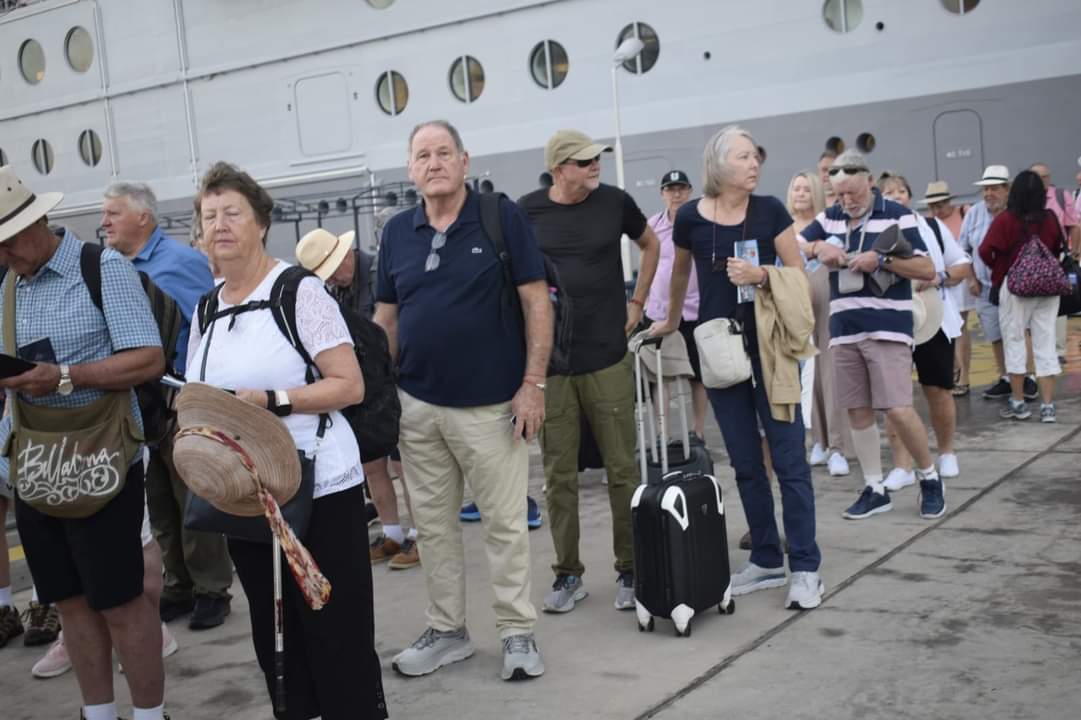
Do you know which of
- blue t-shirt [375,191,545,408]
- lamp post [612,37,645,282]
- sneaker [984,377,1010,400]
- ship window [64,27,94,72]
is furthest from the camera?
ship window [64,27,94,72]

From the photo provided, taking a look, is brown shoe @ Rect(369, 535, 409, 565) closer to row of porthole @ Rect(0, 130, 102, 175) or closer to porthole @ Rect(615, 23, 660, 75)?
porthole @ Rect(615, 23, 660, 75)

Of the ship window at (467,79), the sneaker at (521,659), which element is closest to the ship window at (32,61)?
the ship window at (467,79)

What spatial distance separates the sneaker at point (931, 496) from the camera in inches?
250

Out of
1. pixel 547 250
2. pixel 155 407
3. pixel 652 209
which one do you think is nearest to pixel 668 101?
pixel 652 209

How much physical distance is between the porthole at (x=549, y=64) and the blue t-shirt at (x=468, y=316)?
1678 cm

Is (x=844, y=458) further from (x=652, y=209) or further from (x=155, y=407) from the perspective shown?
(x=652, y=209)

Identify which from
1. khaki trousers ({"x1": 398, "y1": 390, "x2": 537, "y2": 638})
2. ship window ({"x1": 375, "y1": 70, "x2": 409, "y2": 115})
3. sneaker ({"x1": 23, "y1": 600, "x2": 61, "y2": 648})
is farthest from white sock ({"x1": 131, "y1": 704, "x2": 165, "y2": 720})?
ship window ({"x1": 375, "y1": 70, "x2": 409, "y2": 115})

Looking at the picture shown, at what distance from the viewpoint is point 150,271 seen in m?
5.55

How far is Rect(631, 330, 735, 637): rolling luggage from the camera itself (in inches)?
187

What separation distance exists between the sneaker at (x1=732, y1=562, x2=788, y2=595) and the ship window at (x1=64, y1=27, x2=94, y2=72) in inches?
1049

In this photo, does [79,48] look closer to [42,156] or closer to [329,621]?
[42,156]

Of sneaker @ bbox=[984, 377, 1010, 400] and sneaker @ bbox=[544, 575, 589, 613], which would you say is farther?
sneaker @ bbox=[984, 377, 1010, 400]

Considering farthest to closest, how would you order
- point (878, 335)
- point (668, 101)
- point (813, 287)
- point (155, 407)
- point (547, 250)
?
point (668, 101) < point (813, 287) < point (878, 335) < point (547, 250) < point (155, 407)

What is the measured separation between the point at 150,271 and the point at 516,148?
16.1 meters
